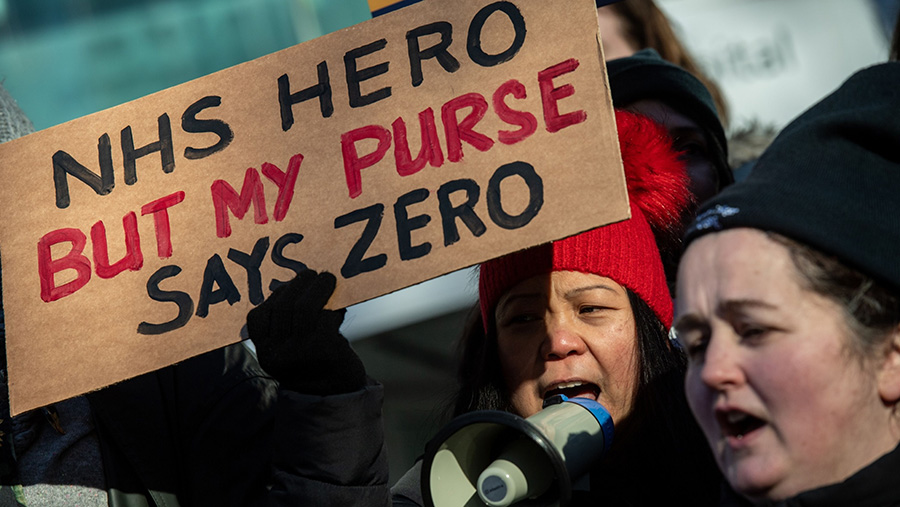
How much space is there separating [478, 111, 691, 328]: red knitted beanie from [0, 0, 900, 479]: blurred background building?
601mm

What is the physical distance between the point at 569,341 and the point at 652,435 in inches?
11.2

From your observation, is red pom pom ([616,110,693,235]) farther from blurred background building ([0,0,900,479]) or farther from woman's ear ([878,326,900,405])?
woman's ear ([878,326,900,405])

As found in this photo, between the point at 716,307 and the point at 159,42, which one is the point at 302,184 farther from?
the point at 159,42

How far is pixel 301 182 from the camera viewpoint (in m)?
2.04

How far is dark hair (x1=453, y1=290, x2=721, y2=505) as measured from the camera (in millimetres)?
2121

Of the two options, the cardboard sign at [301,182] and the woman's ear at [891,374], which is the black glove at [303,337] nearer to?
the cardboard sign at [301,182]

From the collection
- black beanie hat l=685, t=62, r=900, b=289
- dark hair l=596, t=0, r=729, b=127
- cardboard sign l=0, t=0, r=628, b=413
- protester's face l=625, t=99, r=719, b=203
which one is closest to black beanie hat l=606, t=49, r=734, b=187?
protester's face l=625, t=99, r=719, b=203

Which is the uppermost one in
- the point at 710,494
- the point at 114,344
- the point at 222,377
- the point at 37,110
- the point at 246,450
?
the point at 37,110

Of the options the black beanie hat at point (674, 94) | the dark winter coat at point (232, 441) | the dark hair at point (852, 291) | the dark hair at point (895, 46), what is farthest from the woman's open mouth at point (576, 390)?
the dark hair at point (895, 46)

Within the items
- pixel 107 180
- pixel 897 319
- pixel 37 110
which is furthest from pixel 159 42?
pixel 897 319

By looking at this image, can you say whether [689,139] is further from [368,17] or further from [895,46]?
[368,17]

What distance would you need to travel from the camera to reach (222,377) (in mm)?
2215

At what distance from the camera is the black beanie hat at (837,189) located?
1.45 meters

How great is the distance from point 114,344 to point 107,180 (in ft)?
1.27
